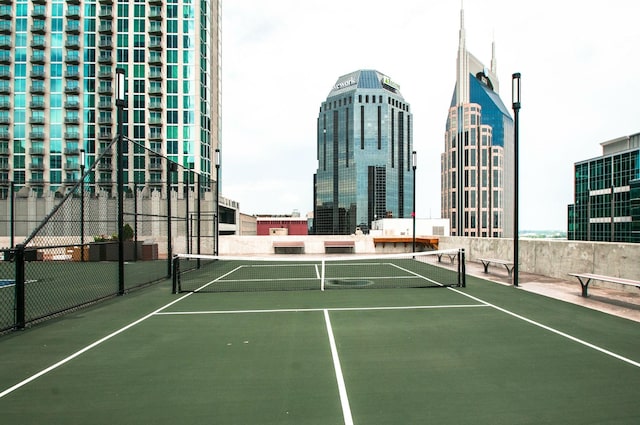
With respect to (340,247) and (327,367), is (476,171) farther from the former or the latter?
(327,367)

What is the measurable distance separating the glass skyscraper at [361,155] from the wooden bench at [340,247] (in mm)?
143239

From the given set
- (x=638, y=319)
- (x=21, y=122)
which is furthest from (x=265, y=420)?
(x=21, y=122)

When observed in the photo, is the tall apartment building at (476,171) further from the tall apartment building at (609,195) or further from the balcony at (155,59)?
the balcony at (155,59)

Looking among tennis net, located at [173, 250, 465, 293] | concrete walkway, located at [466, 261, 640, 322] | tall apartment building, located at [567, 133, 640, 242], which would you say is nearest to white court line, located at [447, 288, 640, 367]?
concrete walkway, located at [466, 261, 640, 322]

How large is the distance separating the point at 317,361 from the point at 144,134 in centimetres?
6962

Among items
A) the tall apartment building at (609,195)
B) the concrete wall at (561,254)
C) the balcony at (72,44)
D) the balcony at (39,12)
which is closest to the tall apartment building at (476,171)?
the tall apartment building at (609,195)

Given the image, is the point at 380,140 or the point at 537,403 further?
the point at 380,140

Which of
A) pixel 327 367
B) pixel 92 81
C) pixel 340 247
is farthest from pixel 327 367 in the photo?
pixel 92 81

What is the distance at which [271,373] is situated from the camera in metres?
5.00

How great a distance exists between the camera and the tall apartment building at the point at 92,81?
6384 centimetres

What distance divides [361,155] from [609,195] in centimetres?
11322

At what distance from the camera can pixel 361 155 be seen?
17962 centimetres

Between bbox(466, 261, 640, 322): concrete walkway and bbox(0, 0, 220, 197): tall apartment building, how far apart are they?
6084 centimetres

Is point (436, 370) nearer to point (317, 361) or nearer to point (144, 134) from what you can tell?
point (317, 361)
